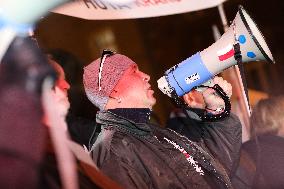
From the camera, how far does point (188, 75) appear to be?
7.95 feet

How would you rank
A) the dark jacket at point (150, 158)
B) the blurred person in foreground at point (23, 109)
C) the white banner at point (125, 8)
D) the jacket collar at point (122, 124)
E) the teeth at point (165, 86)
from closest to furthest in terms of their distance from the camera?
1. the blurred person in foreground at point (23, 109)
2. the dark jacket at point (150, 158)
3. the jacket collar at point (122, 124)
4. the teeth at point (165, 86)
5. the white banner at point (125, 8)

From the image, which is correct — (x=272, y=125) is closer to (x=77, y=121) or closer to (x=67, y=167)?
(x=77, y=121)

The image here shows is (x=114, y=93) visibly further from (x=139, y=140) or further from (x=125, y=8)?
(x=125, y=8)

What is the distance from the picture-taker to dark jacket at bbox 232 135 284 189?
8.38ft

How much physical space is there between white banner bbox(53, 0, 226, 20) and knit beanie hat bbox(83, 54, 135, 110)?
0.54 metres

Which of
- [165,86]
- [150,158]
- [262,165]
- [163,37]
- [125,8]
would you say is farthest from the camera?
[163,37]

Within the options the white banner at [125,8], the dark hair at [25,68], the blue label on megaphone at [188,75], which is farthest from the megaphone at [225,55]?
the dark hair at [25,68]

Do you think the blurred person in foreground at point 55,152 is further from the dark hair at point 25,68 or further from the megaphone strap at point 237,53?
the megaphone strap at point 237,53

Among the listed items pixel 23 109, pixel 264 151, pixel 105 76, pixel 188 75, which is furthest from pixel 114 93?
pixel 264 151

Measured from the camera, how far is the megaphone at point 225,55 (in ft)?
7.77

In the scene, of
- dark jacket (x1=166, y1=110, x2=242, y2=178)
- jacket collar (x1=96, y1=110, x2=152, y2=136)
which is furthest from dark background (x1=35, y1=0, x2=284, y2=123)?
jacket collar (x1=96, y1=110, x2=152, y2=136)

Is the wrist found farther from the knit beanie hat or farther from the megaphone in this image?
the knit beanie hat

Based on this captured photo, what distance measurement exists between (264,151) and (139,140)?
878 mm

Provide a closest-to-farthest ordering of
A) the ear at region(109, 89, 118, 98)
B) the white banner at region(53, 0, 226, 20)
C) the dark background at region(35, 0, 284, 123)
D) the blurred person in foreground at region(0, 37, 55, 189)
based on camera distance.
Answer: the blurred person in foreground at region(0, 37, 55, 189) → the ear at region(109, 89, 118, 98) → the white banner at region(53, 0, 226, 20) → the dark background at region(35, 0, 284, 123)
